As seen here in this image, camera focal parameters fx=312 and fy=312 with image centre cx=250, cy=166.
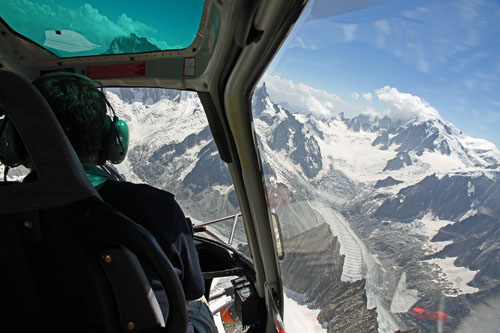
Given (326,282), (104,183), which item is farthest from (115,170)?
(326,282)

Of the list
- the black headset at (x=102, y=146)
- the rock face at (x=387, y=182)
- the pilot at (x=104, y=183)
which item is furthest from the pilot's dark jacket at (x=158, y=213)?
the rock face at (x=387, y=182)

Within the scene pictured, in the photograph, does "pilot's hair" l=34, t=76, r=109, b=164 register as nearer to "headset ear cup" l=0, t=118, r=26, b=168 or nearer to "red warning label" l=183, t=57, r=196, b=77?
"headset ear cup" l=0, t=118, r=26, b=168

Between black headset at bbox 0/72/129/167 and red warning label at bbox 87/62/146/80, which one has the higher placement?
red warning label at bbox 87/62/146/80

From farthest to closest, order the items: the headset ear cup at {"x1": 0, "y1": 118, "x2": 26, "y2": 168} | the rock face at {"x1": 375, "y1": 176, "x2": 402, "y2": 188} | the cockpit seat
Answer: the rock face at {"x1": 375, "y1": 176, "x2": 402, "y2": 188} → the headset ear cup at {"x1": 0, "y1": 118, "x2": 26, "y2": 168} → the cockpit seat

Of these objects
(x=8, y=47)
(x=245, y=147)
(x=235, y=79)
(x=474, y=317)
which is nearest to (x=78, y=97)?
(x=235, y=79)

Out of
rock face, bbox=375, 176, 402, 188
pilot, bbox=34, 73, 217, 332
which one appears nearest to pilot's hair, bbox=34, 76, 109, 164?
pilot, bbox=34, 73, 217, 332
